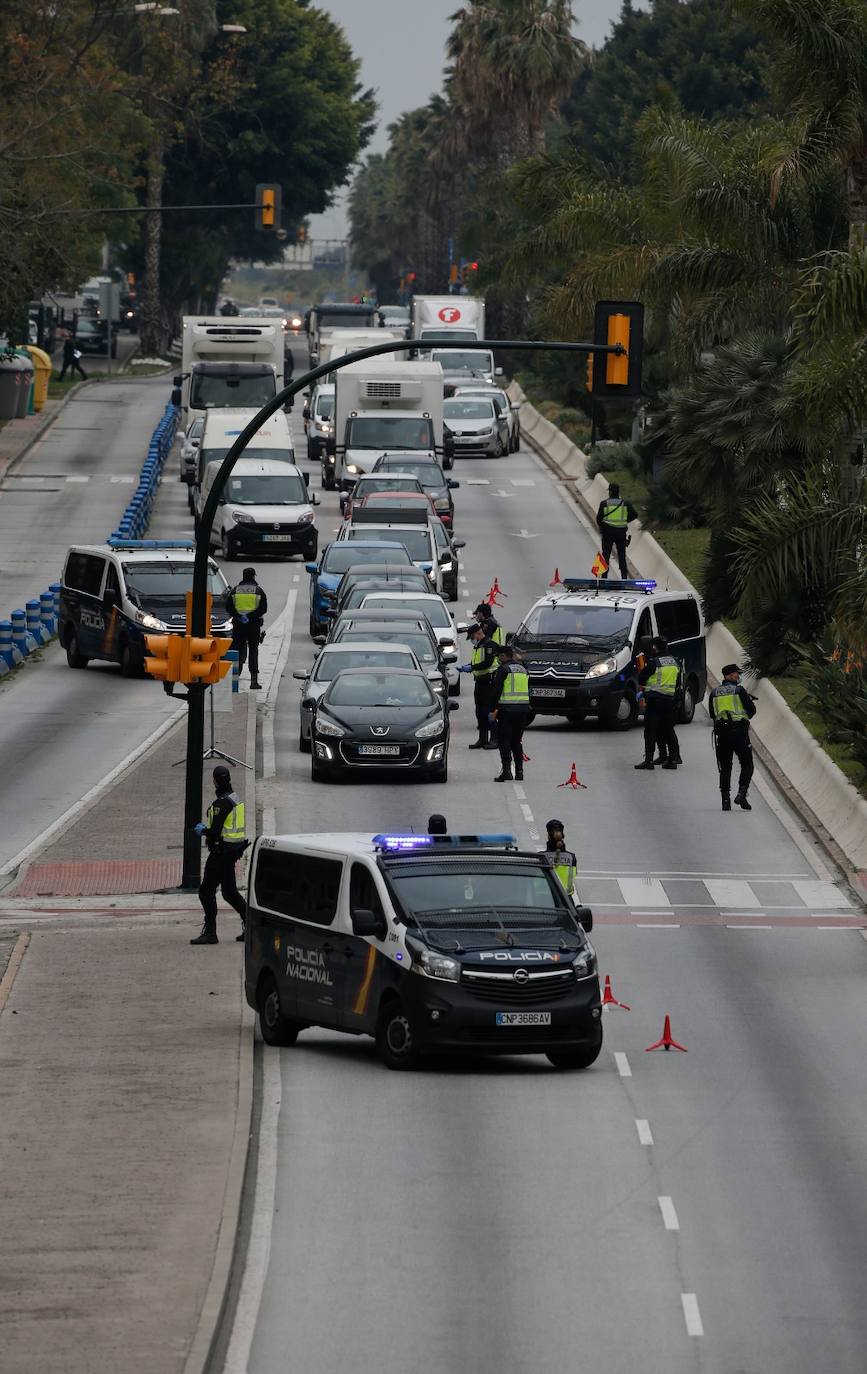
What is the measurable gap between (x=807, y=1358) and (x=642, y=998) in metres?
9.01

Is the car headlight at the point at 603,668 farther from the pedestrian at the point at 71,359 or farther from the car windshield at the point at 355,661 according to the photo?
the pedestrian at the point at 71,359

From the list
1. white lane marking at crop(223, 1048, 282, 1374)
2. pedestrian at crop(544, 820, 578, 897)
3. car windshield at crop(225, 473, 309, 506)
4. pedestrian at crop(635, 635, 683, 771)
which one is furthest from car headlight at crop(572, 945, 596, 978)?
car windshield at crop(225, 473, 309, 506)

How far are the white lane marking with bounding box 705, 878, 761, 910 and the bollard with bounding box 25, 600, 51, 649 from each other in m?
20.9

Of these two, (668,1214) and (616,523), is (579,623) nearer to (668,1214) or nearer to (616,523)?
(616,523)

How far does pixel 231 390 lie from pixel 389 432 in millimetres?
7517

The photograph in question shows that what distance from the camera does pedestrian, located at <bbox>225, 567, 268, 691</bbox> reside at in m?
38.6

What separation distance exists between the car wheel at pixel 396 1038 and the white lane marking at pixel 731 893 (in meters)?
7.72

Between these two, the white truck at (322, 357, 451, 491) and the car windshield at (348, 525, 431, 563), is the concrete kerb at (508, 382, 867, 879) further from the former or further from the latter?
the white truck at (322, 357, 451, 491)

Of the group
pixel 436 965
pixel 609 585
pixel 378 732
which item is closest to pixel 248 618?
pixel 609 585

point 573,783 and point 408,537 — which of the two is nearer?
point 573,783

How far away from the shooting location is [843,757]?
31.2 m

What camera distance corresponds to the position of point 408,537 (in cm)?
4616

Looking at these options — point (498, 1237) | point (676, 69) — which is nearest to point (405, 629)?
point (498, 1237)

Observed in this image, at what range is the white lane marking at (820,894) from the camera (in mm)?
25672
